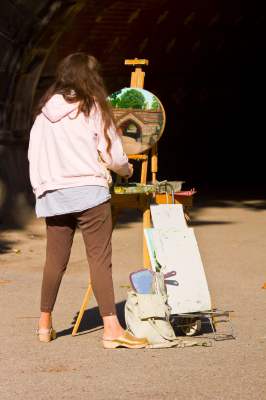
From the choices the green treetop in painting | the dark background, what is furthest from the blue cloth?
the dark background

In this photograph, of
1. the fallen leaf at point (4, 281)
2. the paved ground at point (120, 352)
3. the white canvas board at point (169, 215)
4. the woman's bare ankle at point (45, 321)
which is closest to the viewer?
the paved ground at point (120, 352)

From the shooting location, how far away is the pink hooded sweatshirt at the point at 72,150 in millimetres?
7539

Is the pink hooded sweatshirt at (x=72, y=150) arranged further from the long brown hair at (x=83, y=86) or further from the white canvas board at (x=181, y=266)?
→ the white canvas board at (x=181, y=266)

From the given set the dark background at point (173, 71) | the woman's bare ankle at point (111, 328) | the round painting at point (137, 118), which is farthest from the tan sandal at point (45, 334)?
the dark background at point (173, 71)

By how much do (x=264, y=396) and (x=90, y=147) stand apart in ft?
6.54

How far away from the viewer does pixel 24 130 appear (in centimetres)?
1421

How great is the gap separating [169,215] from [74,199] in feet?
2.92

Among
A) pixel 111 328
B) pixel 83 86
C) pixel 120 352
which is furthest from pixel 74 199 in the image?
pixel 120 352

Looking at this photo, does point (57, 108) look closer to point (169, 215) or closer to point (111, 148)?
point (111, 148)

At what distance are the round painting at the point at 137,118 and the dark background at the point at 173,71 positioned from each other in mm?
5104

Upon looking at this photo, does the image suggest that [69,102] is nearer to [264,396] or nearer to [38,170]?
[38,170]

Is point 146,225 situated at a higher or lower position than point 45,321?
higher

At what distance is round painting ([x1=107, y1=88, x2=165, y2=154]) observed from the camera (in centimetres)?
835

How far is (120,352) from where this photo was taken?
7.52 metres
